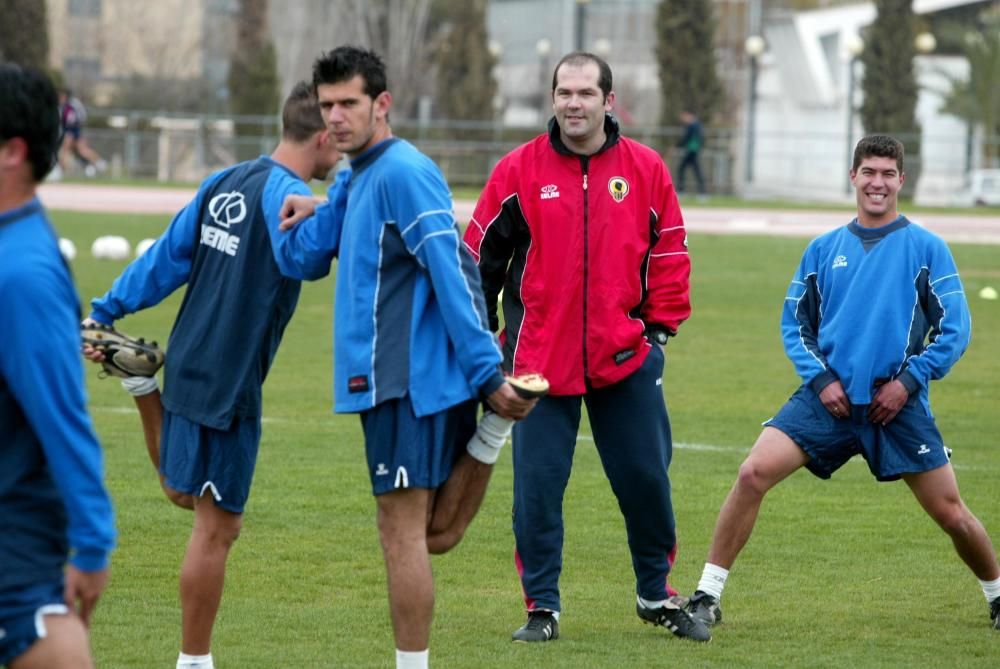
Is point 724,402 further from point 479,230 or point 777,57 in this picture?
point 777,57

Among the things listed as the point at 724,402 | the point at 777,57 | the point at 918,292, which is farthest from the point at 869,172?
the point at 777,57

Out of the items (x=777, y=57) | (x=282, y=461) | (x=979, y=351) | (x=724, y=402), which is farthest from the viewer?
(x=777, y=57)

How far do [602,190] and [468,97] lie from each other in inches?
1821

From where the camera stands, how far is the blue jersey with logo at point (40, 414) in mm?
3457

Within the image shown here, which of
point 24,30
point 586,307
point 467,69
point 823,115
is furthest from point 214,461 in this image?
point 823,115

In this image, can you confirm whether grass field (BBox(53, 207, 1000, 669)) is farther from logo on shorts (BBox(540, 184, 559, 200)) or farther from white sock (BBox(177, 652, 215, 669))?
logo on shorts (BBox(540, 184, 559, 200))

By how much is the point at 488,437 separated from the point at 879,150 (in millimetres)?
2257

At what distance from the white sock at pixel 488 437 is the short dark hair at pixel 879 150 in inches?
85.7

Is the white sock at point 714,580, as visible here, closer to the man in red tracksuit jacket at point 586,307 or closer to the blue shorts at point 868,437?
the man in red tracksuit jacket at point 586,307

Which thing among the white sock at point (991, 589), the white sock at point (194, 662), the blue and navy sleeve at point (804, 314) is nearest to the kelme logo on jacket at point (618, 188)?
the blue and navy sleeve at point (804, 314)

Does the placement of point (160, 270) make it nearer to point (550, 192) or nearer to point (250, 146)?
point (550, 192)

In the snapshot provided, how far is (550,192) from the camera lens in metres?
6.31

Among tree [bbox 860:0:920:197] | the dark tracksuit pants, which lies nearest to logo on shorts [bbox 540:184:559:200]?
the dark tracksuit pants

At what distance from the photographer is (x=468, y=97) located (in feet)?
171
